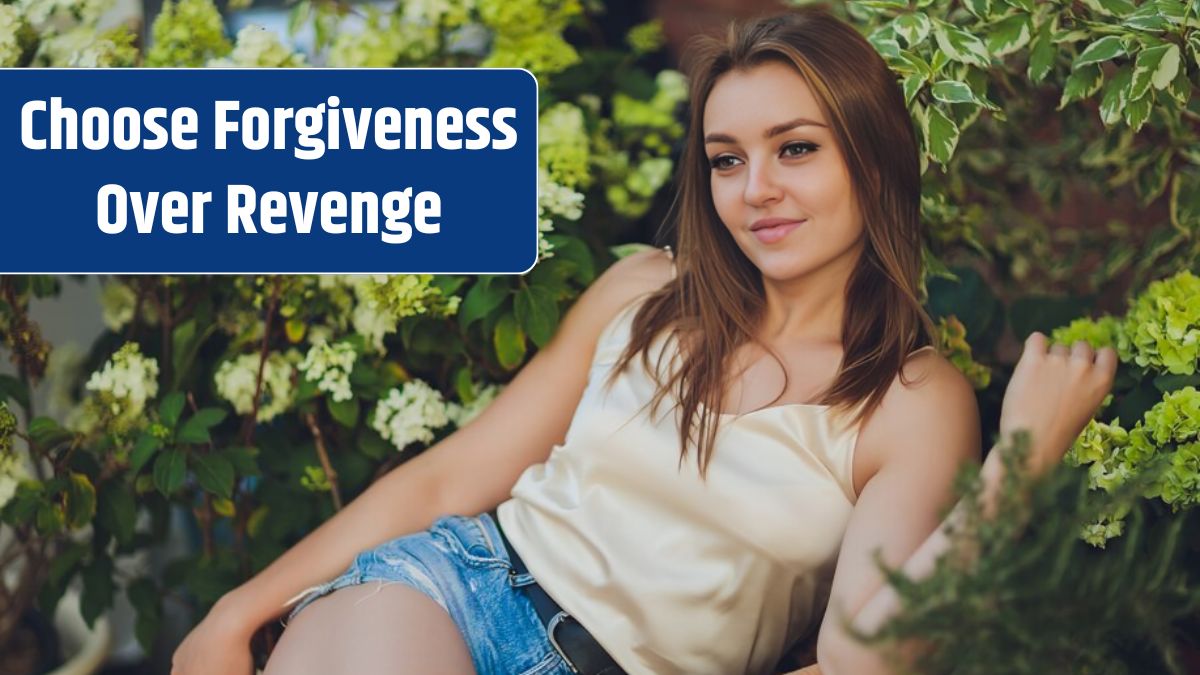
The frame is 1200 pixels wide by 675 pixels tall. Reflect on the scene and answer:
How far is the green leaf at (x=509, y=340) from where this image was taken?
1.90 metres

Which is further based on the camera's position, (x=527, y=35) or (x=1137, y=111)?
(x=527, y=35)

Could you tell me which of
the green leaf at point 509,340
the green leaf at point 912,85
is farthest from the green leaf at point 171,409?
the green leaf at point 912,85

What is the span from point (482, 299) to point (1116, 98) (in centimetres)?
95

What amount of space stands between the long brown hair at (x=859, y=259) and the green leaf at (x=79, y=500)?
35.4 inches

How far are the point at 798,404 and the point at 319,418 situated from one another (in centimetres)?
94

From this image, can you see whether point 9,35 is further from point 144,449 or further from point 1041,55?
point 1041,55

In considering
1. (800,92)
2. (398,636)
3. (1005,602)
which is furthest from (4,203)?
(1005,602)

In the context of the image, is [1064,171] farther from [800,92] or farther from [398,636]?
[398,636]

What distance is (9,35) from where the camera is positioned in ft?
6.10

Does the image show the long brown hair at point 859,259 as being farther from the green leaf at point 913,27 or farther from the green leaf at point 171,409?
the green leaf at point 171,409

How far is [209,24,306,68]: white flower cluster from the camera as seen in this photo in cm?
195

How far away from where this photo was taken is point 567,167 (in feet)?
6.79

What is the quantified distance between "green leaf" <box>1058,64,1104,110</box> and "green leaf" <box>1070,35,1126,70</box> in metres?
0.06

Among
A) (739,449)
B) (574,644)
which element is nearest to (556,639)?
(574,644)
